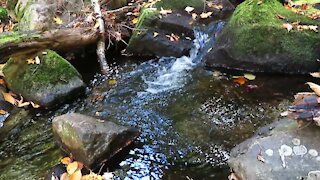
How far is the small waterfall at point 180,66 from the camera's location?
21.0 feet

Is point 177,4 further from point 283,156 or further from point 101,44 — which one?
point 283,156

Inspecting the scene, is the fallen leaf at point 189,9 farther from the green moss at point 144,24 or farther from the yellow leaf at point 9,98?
the yellow leaf at point 9,98

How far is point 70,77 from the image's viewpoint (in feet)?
20.7

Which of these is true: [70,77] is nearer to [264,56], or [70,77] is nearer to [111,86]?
[111,86]

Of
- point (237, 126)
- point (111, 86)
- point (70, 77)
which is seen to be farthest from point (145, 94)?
point (237, 126)

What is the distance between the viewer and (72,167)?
4316 mm

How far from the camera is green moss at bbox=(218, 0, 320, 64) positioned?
6.19m

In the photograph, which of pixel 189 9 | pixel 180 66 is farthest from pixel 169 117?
pixel 189 9

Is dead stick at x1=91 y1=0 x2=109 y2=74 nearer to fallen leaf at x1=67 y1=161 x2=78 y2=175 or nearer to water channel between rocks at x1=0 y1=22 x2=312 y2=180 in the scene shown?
water channel between rocks at x1=0 y1=22 x2=312 y2=180

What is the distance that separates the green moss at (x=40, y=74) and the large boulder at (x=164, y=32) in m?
1.74

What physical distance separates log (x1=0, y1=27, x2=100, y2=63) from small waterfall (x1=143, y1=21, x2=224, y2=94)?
1.43 metres

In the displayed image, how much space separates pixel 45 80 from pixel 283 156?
4.27 meters

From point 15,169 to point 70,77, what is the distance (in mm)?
2132

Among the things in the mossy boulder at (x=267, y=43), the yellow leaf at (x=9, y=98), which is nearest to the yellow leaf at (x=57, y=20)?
the yellow leaf at (x=9, y=98)
